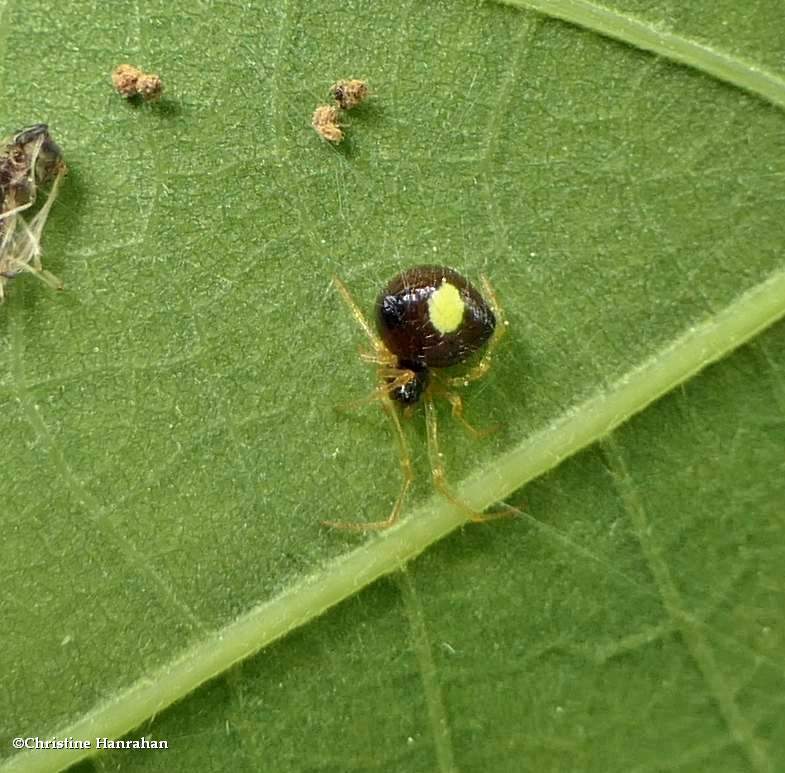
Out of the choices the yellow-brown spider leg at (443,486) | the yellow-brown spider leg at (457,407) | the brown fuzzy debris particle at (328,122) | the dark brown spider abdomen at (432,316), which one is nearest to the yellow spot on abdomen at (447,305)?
the dark brown spider abdomen at (432,316)

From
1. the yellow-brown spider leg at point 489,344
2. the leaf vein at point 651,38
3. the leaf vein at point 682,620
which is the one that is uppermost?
the leaf vein at point 651,38

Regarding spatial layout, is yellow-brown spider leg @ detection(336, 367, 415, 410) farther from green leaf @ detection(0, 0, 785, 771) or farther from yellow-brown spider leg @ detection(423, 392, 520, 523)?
yellow-brown spider leg @ detection(423, 392, 520, 523)

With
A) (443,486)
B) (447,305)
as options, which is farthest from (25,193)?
(443,486)

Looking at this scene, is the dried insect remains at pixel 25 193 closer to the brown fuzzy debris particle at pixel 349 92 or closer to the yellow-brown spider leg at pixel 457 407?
the brown fuzzy debris particle at pixel 349 92

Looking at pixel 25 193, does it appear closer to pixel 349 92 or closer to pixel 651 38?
pixel 349 92

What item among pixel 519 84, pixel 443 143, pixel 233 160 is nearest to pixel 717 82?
pixel 519 84
